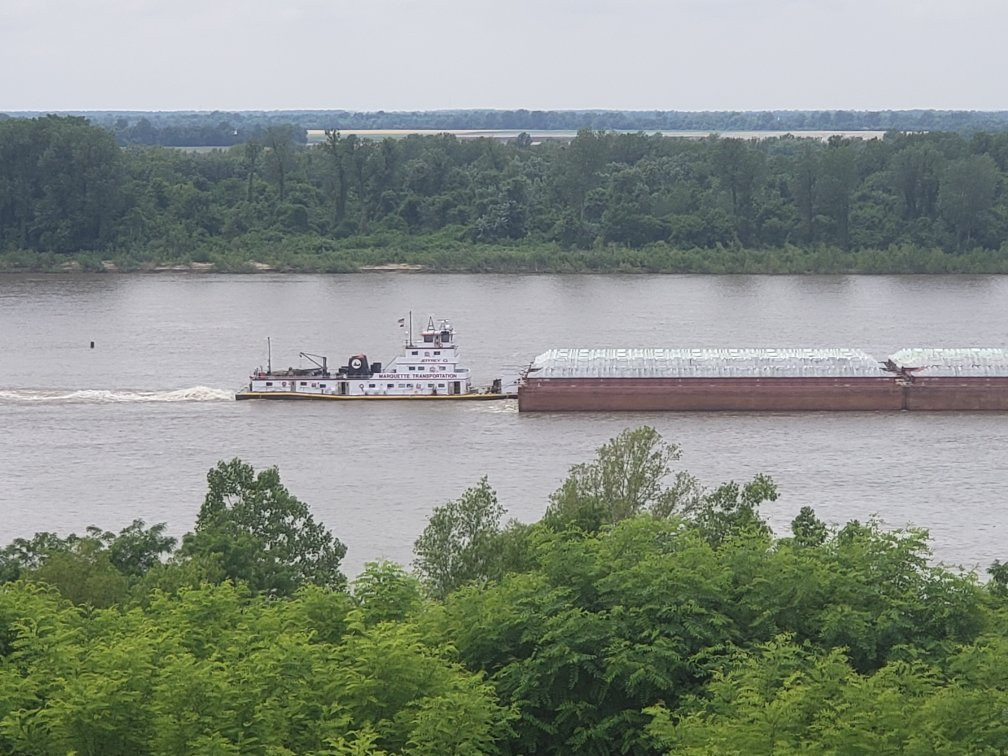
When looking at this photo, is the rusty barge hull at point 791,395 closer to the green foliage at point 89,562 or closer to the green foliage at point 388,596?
the green foliage at point 89,562

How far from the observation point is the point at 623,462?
75.5 ft

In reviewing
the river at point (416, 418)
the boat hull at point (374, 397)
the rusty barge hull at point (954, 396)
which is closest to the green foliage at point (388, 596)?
the river at point (416, 418)

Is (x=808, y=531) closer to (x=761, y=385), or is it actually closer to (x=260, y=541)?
(x=260, y=541)

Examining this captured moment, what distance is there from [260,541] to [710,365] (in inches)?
781

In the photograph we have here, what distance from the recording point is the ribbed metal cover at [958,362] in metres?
39.8

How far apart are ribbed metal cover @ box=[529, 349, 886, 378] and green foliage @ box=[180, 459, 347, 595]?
16857 millimetres

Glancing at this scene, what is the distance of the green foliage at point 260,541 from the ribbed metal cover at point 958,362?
2012 cm

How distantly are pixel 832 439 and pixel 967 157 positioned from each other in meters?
45.2

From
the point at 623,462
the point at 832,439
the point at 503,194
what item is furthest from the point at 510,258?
the point at 623,462

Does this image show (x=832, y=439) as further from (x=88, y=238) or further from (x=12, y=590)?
(x=88, y=238)

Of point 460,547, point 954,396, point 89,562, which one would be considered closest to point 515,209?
point 954,396

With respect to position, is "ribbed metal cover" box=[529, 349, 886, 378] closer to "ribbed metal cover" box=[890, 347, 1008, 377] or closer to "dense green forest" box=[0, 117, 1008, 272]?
"ribbed metal cover" box=[890, 347, 1008, 377]

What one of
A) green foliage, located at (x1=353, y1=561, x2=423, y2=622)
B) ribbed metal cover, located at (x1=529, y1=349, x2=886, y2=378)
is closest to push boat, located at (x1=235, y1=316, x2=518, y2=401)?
ribbed metal cover, located at (x1=529, y1=349, x2=886, y2=378)

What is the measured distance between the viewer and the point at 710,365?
39875 millimetres
